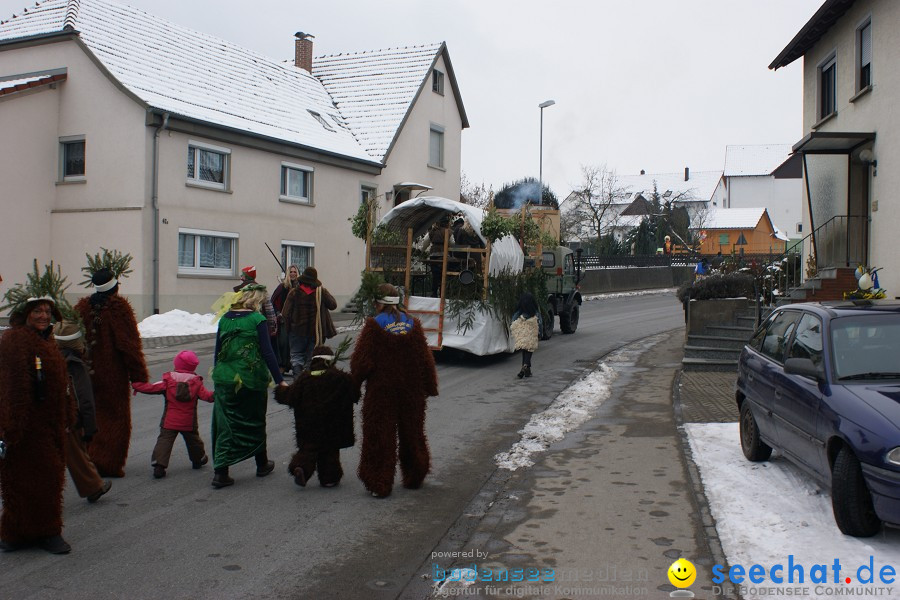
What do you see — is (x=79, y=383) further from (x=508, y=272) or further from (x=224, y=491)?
(x=508, y=272)

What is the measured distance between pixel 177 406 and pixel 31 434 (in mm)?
2025

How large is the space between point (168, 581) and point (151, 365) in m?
10.2

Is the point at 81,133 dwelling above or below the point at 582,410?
above

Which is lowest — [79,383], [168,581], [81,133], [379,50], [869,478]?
[168,581]

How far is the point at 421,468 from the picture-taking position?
6.79m

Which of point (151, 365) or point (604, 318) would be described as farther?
point (604, 318)

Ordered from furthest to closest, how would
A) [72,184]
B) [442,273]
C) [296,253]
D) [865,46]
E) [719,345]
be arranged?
[296,253], [72,184], [865,46], [719,345], [442,273]

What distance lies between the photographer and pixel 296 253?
83.7 ft

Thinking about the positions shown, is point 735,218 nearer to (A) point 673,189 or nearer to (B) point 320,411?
(A) point 673,189

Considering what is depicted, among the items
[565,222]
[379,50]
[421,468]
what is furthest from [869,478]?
[565,222]

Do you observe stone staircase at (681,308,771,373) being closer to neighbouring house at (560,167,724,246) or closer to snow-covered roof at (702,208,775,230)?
neighbouring house at (560,167,724,246)

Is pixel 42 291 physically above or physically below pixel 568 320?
above

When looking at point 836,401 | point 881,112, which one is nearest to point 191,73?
point 881,112

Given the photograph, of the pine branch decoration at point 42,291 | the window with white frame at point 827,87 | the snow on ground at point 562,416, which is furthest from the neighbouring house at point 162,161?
the pine branch decoration at point 42,291
